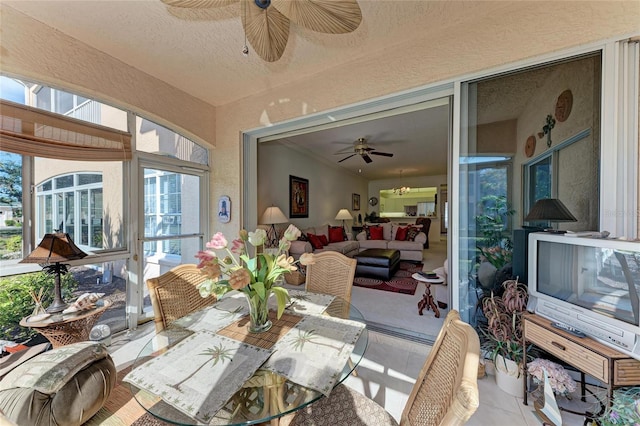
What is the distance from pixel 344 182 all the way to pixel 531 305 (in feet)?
21.0

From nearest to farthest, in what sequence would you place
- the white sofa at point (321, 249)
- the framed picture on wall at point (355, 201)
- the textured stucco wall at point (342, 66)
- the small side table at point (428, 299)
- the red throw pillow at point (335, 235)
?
the textured stucco wall at point (342, 66) < the small side table at point (428, 299) < the white sofa at point (321, 249) < the red throw pillow at point (335, 235) < the framed picture on wall at point (355, 201)

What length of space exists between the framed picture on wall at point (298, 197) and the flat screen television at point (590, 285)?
4.30 m

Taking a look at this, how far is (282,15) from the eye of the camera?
1.42 m

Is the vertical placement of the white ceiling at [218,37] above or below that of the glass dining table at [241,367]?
above

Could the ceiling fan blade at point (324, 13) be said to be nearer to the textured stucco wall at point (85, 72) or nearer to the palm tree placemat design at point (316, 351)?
the palm tree placemat design at point (316, 351)

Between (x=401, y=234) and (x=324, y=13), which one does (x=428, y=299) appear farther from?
(x=401, y=234)

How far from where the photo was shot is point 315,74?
8.44 feet

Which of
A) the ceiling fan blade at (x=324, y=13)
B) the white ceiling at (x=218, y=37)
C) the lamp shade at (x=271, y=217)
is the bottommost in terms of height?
the lamp shade at (x=271, y=217)

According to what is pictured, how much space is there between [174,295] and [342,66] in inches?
100

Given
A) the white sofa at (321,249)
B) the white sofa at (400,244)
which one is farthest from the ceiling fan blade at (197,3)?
the white sofa at (400,244)

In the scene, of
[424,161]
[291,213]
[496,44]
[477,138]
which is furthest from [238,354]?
[424,161]

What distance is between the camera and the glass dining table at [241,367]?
81 cm

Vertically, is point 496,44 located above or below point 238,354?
above

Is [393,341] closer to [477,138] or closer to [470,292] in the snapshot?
[470,292]
